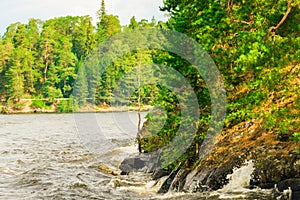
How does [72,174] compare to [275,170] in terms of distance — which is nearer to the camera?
[275,170]

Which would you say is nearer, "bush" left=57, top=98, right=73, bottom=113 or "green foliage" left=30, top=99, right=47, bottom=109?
"bush" left=57, top=98, right=73, bottom=113

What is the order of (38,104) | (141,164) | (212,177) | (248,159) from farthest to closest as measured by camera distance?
1. (38,104)
2. (141,164)
3. (212,177)
4. (248,159)

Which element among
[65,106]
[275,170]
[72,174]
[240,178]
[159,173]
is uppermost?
[65,106]

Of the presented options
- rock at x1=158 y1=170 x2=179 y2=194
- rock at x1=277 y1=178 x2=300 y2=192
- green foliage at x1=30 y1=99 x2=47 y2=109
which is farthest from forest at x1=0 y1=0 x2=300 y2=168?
green foliage at x1=30 y1=99 x2=47 y2=109

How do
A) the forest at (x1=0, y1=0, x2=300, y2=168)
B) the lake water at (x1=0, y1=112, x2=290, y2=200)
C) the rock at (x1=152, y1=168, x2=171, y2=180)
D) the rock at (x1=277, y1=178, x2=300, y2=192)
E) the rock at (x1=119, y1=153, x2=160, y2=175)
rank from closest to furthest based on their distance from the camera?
the forest at (x1=0, y1=0, x2=300, y2=168) → the rock at (x1=277, y1=178, x2=300, y2=192) → the lake water at (x1=0, y1=112, x2=290, y2=200) → the rock at (x1=152, y1=168, x2=171, y2=180) → the rock at (x1=119, y1=153, x2=160, y2=175)

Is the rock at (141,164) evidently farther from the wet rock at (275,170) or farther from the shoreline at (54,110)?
the shoreline at (54,110)

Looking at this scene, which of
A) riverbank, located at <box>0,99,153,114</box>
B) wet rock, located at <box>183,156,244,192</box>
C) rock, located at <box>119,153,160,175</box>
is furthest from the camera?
riverbank, located at <box>0,99,153,114</box>

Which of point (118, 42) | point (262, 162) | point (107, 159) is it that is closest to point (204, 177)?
point (262, 162)

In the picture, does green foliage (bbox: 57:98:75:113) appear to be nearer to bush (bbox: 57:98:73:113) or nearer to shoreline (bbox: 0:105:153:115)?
bush (bbox: 57:98:73:113)

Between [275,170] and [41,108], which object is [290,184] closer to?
[275,170]

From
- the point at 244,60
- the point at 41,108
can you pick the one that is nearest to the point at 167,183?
the point at 244,60

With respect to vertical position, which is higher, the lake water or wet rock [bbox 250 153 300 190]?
wet rock [bbox 250 153 300 190]

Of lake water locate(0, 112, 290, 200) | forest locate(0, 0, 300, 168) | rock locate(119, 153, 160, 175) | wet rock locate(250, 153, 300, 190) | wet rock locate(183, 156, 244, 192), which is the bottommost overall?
lake water locate(0, 112, 290, 200)

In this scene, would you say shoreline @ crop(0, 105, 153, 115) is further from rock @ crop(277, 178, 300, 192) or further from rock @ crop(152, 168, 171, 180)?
rock @ crop(277, 178, 300, 192)
